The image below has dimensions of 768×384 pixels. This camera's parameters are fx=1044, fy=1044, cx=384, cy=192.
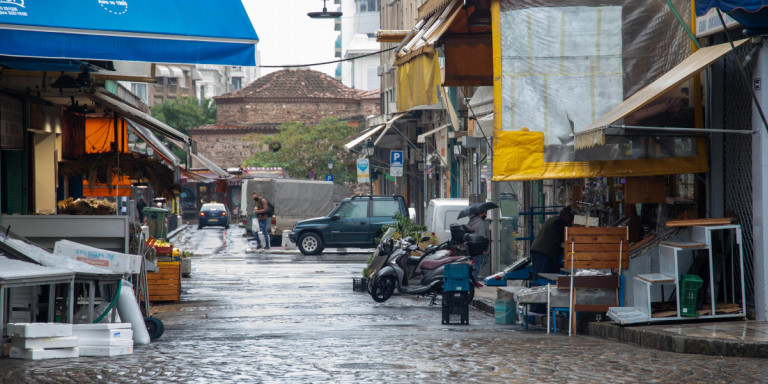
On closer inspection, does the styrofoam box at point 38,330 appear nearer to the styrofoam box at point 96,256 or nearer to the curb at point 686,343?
the styrofoam box at point 96,256

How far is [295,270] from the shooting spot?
25344mm

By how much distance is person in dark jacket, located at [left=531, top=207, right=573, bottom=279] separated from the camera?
1416 centimetres

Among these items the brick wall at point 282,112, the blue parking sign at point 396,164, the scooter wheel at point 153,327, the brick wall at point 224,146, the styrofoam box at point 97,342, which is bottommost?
the scooter wheel at point 153,327

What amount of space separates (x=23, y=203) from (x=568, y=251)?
325 inches

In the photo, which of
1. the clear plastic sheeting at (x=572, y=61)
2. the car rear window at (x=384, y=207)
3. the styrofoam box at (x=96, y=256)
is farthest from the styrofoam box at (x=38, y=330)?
the car rear window at (x=384, y=207)

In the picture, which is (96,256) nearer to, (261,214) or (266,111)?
(261,214)

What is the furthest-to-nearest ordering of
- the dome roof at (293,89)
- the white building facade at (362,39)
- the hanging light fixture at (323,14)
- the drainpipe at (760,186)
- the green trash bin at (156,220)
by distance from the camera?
the white building facade at (362,39) → the dome roof at (293,89) → the green trash bin at (156,220) → the hanging light fixture at (323,14) → the drainpipe at (760,186)

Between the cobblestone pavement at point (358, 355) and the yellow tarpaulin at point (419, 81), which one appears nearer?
the cobblestone pavement at point (358, 355)

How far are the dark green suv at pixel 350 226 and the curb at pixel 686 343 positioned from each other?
21372 millimetres

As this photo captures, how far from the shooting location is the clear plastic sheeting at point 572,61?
1253cm

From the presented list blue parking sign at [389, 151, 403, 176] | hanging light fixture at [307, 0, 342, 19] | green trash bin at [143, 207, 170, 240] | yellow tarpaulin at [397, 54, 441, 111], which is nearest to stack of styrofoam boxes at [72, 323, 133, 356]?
yellow tarpaulin at [397, 54, 441, 111]

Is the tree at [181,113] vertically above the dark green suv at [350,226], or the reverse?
the tree at [181,113]

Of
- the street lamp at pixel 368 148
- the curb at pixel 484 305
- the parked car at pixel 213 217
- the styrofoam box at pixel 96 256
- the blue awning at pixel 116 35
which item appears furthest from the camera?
the parked car at pixel 213 217

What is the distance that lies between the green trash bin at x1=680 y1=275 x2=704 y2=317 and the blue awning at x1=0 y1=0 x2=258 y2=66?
206 inches
